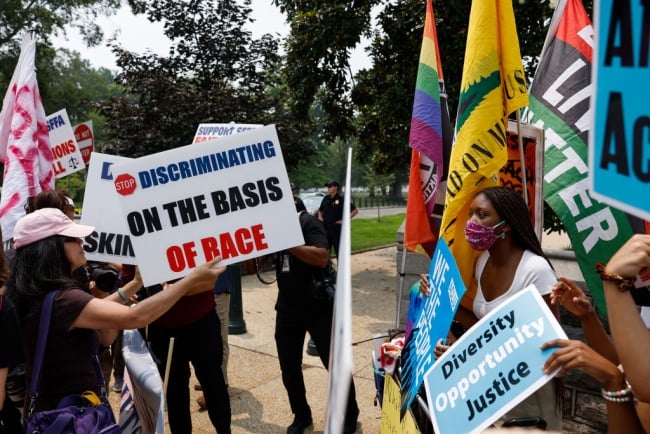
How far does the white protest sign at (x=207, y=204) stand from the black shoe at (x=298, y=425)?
1942mm

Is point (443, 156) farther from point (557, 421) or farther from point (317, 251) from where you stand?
point (557, 421)

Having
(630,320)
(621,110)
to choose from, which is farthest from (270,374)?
(621,110)

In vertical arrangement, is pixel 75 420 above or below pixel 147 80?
below

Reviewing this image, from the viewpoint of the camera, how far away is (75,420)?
220cm

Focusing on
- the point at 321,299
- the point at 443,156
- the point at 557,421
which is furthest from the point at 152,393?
the point at 443,156

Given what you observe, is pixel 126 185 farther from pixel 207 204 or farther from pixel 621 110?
pixel 621 110

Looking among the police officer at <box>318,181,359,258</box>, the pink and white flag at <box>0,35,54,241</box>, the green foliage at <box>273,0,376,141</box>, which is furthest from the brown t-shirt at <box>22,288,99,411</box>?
the police officer at <box>318,181,359,258</box>

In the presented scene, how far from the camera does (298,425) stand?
157 inches

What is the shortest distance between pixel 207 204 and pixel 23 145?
7.98 ft

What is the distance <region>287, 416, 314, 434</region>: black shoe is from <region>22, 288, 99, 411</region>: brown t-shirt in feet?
6.50

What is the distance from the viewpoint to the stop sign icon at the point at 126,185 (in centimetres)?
258

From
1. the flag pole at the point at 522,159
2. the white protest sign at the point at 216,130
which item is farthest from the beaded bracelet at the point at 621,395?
the white protest sign at the point at 216,130

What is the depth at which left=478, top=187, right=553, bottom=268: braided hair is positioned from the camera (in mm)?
2500

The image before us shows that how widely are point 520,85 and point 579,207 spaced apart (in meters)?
0.79
